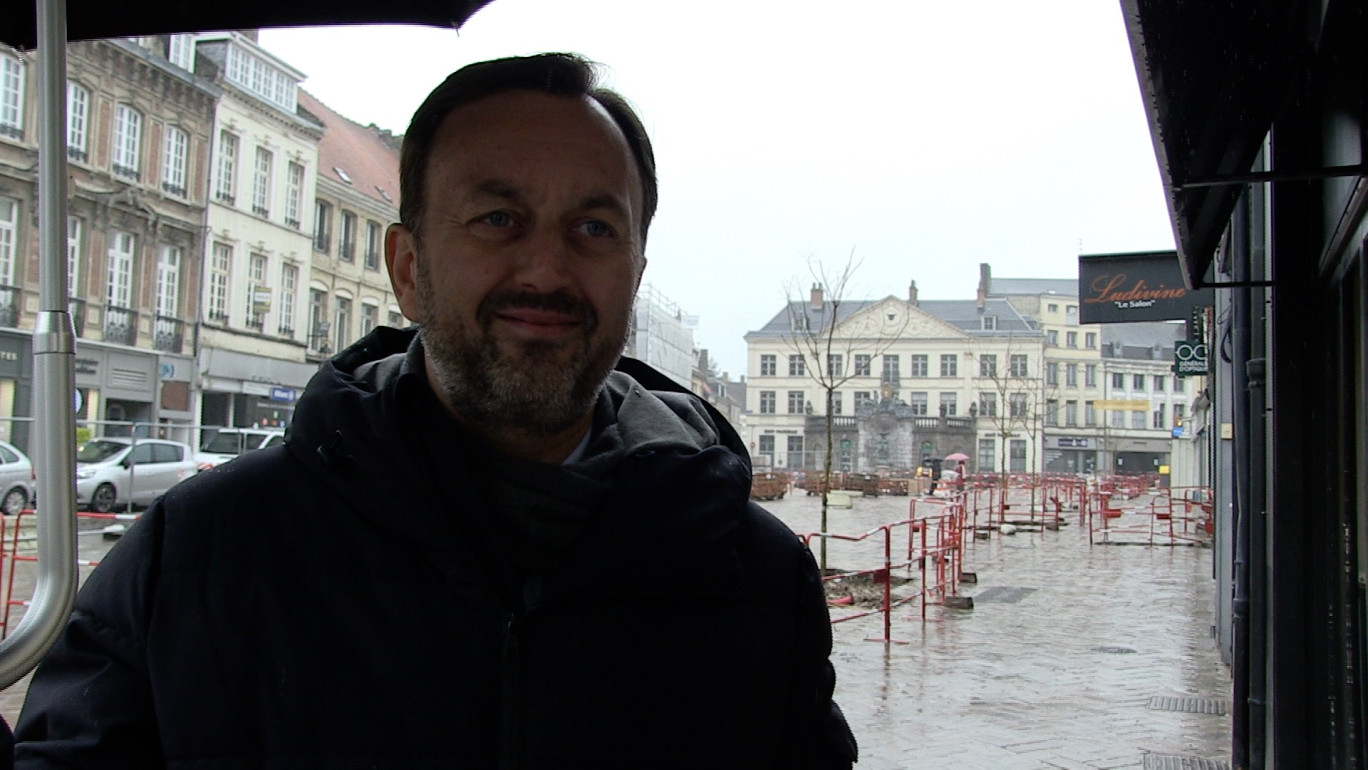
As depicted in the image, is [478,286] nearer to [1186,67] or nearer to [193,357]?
[1186,67]

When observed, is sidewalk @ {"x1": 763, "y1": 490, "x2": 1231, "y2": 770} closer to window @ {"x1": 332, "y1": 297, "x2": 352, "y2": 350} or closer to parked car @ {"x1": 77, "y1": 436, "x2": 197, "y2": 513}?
parked car @ {"x1": 77, "y1": 436, "x2": 197, "y2": 513}

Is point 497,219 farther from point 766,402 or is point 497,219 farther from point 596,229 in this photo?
point 766,402

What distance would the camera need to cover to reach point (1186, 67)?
2.90m

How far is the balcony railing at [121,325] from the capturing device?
96.6ft

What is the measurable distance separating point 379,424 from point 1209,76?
8.73 feet

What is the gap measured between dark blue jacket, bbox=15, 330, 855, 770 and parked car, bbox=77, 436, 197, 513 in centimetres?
1665

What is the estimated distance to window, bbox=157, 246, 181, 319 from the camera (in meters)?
31.8

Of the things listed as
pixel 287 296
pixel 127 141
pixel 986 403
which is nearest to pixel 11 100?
pixel 127 141

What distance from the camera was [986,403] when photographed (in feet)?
277

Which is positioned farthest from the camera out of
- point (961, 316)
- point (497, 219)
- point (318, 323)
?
point (961, 316)

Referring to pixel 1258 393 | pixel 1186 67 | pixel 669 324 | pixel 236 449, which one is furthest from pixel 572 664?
pixel 669 324

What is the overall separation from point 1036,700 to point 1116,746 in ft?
3.95

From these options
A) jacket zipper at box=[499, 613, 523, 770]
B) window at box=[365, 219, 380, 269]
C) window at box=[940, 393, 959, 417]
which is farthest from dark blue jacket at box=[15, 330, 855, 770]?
window at box=[940, 393, 959, 417]

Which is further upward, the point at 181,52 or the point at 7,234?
the point at 181,52
